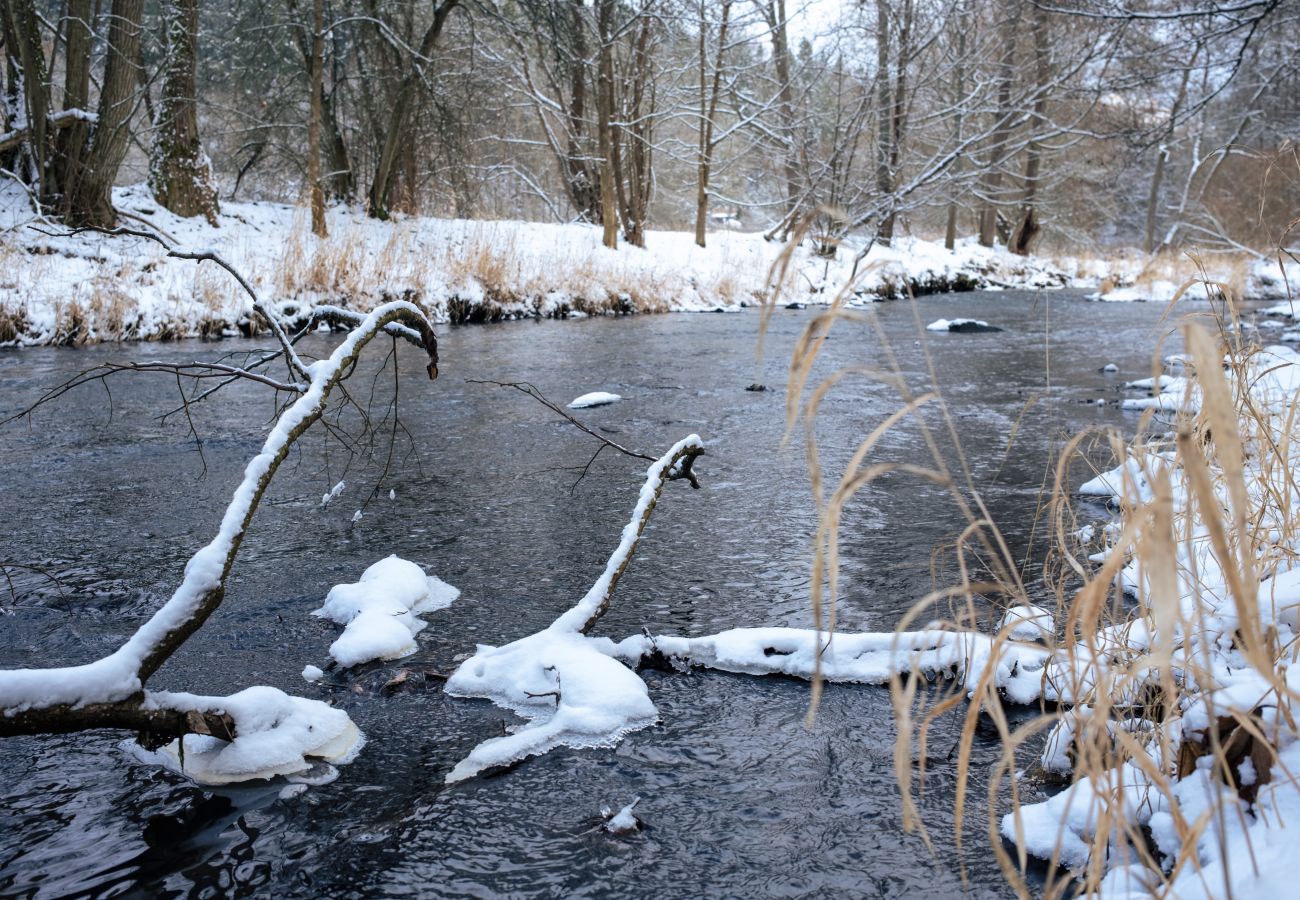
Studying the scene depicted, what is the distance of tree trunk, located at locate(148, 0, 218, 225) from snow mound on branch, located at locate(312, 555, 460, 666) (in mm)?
11496

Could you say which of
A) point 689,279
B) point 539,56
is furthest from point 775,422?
point 539,56

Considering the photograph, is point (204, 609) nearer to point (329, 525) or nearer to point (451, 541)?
point (451, 541)

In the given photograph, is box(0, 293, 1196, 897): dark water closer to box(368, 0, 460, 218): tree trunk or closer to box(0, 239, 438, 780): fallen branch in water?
box(0, 239, 438, 780): fallen branch in water

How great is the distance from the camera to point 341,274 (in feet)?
33.8

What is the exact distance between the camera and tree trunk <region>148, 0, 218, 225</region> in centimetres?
1252

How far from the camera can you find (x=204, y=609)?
1.94 m

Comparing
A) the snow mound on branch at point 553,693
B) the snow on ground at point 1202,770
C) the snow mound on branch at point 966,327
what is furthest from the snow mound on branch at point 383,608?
the snow mound on branch at point 966,327

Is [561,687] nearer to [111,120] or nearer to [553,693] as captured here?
[553,693]

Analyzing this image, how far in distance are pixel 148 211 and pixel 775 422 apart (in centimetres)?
1002

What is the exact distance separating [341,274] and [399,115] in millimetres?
6555

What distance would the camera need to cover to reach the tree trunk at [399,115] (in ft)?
50.7

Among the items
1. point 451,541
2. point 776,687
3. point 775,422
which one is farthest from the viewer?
point 775,422

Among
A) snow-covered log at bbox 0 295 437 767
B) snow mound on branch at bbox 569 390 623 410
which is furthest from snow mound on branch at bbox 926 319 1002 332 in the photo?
snow-covered log at bbox 0 295 437 767

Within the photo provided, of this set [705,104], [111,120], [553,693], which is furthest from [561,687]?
[705,104]
